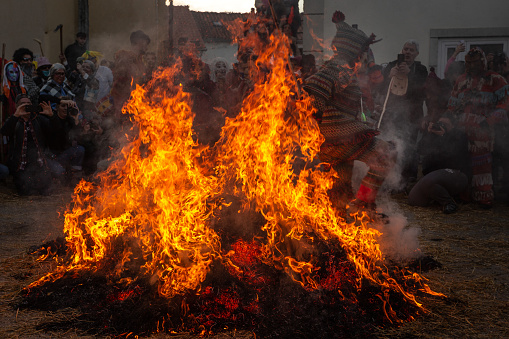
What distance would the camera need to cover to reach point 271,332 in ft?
10.4

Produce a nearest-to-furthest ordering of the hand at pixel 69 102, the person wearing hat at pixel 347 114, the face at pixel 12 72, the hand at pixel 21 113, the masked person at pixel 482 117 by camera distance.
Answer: the person wearing hat at pixel 347 114 → the masked person at pixel 482 117 → the hand at pixel 21 113 → the hand at pixel 69 102 → the face at pixel 12 72

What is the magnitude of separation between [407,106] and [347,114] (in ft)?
13.8

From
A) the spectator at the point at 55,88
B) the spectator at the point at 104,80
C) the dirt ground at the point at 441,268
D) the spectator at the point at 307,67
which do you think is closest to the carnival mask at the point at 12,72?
the spectator at the point at 55,88

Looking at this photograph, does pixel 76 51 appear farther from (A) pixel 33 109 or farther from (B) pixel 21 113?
(B) pixel 21 113

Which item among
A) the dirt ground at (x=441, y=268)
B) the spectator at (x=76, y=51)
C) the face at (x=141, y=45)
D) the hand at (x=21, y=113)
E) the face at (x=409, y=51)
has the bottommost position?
the dirt ground at (x=441, y=268)

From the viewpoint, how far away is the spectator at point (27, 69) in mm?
9641

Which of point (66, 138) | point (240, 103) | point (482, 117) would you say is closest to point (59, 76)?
point (66, 138)

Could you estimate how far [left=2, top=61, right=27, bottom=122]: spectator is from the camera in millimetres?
9406

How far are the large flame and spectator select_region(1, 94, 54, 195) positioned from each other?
406 cm

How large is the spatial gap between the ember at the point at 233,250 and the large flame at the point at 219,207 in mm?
10

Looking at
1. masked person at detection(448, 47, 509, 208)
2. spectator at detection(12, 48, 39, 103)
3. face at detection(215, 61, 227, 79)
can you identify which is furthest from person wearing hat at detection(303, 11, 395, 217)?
spectator at detection(12, 48, 39, 103)

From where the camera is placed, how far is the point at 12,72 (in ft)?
30.8

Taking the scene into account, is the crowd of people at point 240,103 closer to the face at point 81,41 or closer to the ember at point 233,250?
the face at point 81,41

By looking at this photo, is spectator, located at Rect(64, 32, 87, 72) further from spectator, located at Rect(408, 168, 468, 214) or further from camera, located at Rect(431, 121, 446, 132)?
spectator, located at Rect(408, 168, 468, 214)
